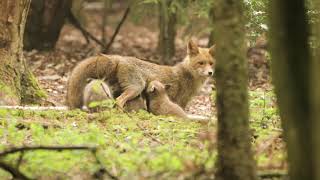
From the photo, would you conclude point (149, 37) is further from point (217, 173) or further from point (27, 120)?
point (217, 173)

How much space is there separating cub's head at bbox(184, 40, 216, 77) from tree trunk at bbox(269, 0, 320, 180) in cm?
828

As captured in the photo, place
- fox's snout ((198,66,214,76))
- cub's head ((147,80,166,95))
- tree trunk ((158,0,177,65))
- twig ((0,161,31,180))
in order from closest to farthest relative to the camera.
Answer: twig ((0,161,31,180)), cub's head ((147,80,166,95)), fox's snout ((198,66,214,76)), tree trunk ((158,0,177,65))

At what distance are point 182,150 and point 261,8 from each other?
4.35m

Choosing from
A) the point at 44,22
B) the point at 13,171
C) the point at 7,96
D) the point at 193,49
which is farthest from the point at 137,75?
the point at 13,171

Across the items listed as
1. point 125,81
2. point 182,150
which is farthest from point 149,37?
point 182,150

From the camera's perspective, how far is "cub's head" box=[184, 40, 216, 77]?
534 inches

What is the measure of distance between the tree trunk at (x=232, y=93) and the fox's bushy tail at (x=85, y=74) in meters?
6.57

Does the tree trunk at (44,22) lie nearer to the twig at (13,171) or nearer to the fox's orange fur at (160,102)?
the fox's orange fur at (160,102)

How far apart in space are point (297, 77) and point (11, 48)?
293 inches

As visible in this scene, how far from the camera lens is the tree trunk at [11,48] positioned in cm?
1166

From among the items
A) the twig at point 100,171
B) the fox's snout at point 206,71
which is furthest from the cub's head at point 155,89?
the twig at point 100,171

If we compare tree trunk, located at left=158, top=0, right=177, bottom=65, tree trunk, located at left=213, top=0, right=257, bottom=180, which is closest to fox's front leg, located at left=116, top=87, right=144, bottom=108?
tree trunk, located at left=158, top=0, right=177, bottom=65

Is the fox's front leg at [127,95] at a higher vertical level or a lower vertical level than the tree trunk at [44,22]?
lower

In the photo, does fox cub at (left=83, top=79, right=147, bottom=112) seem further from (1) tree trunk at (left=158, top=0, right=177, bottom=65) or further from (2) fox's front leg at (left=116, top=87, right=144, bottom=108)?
(1) tree trunk at (left=158, top=0, right=177, bottom=65)
